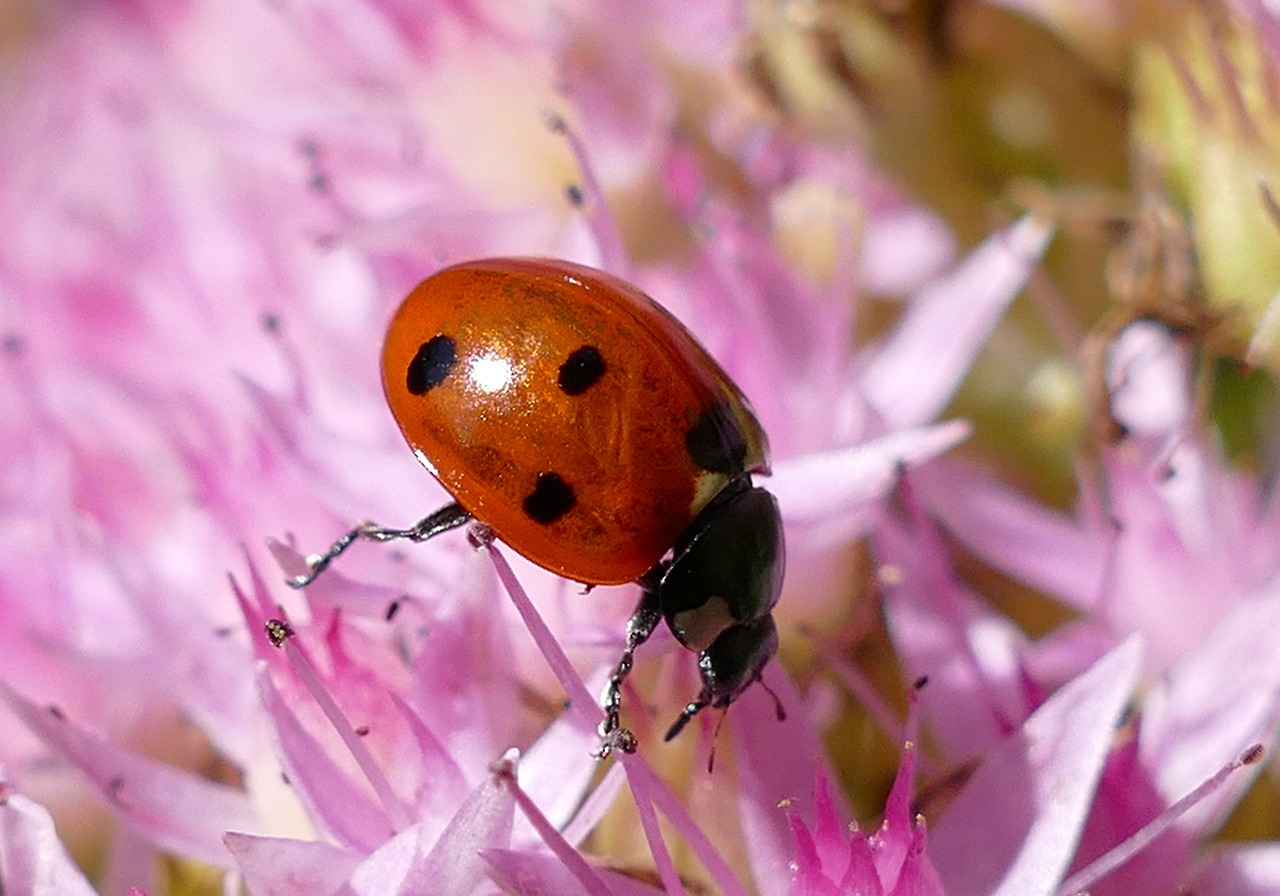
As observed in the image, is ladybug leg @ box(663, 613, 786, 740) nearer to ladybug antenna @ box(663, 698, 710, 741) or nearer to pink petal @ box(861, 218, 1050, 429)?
ladybug antenna @ box(663, 698, 710, 741)

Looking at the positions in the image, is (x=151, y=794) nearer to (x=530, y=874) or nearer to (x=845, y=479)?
(x=530, y=874)

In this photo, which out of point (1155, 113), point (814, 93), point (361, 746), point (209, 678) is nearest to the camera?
point (361, 746)

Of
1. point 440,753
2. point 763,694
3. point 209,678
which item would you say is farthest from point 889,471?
point 209,678

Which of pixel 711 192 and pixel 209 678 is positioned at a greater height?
pixel 711 192

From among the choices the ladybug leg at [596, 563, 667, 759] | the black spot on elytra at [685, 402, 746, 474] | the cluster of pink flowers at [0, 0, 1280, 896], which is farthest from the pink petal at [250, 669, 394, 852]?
the black spot on elytra at [685, 402, 746, 474]

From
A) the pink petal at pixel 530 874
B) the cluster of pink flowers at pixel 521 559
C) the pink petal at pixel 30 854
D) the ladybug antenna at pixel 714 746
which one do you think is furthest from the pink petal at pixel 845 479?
the pink petal at pixel 30 854

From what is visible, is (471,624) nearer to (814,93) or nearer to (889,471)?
(889,471)

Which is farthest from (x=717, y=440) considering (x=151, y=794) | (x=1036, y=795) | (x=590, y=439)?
(x=151, y=794)
